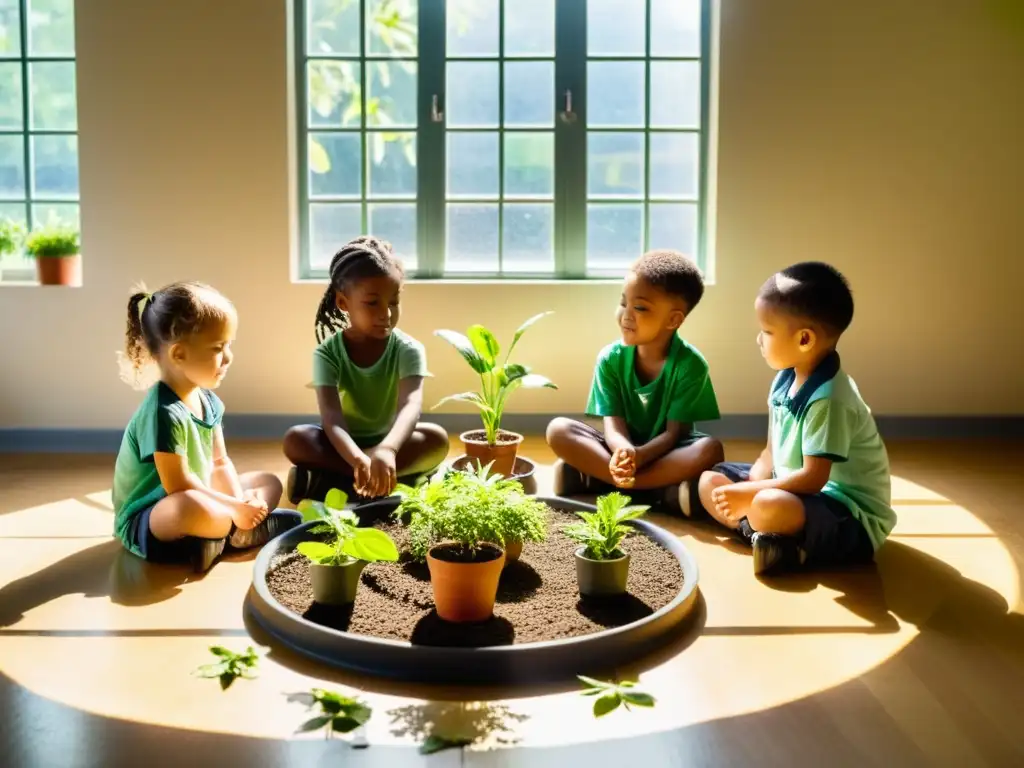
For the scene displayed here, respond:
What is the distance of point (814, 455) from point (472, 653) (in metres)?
1.12

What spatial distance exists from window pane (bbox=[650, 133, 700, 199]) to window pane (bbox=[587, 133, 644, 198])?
2.3 inches

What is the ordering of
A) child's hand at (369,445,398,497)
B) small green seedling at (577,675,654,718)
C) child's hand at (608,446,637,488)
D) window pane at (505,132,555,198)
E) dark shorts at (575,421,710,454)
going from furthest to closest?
1. window pane at (505,132,555,198)
2. dark shorts at (575,421,710,454)
3. child's hand at (608,446,637,488)
4. child's hand at (369,445,398,497)
5. small green seedling at (577,675,654,718)

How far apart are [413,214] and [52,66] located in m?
1.71

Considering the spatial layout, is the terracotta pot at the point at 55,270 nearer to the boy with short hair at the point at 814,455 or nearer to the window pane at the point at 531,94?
the window pane at the point at 531,94

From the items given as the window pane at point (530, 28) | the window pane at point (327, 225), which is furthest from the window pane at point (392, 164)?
the window pane at point (530, 28)

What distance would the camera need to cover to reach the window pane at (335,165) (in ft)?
15.1

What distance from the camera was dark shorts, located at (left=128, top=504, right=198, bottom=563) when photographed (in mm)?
2662

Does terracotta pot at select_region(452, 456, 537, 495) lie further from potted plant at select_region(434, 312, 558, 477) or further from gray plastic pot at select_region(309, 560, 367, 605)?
gray plastic pot at select_region(309, 560, 367, 605)

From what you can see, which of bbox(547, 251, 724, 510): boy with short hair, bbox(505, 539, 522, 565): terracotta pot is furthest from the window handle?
bbox(505, 539, 522, 565): terracotta pot

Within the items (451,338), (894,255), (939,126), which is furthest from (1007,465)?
(451,338)

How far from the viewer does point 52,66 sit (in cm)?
453

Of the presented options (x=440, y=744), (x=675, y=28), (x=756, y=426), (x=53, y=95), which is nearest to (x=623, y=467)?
(x=440, y=744)

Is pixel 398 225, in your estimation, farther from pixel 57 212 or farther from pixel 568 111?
pixel 57 212

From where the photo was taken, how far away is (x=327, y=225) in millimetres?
4641
